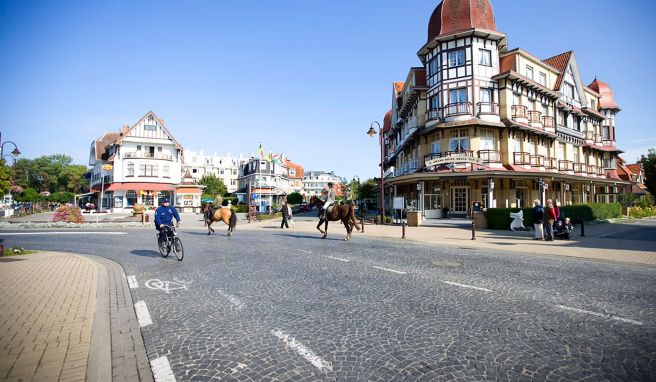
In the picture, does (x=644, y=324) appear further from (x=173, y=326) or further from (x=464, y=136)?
(x=464, y=136)

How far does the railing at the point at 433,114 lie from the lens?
2764 centimetres

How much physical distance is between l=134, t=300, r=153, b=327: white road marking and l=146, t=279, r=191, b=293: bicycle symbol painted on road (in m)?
0.73

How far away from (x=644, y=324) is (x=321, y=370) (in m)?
4.57

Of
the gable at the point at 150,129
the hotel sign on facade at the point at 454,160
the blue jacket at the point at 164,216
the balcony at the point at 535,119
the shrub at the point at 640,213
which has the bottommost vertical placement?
the shrub at the point at 640,213

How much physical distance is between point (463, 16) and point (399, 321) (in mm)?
30333

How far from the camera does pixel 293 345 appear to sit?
148 inches

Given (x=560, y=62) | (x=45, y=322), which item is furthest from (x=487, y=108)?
(x=45, y=322)

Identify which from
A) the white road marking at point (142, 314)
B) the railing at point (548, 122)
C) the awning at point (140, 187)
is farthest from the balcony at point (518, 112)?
the awning at point (140, 187)

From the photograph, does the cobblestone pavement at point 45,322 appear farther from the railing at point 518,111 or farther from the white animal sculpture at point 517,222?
the railing at point 518,111

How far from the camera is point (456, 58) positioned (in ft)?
89.6

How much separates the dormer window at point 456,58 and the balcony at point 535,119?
27.5ft

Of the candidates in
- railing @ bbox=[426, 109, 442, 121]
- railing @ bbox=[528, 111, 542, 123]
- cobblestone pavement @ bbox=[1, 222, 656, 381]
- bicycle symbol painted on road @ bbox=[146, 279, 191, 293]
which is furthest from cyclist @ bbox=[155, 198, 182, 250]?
railing @ bbox=[528, 111, 542, 123]

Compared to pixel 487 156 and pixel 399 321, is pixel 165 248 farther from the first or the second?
pixel 487 156

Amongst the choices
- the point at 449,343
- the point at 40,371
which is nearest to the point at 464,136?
the point at 449,343
